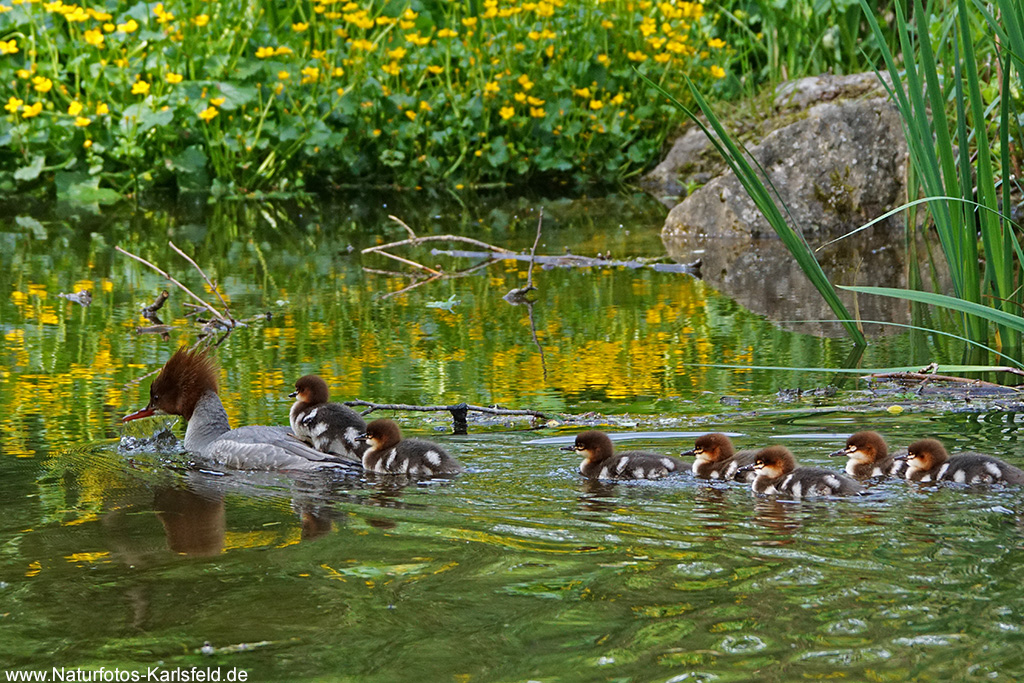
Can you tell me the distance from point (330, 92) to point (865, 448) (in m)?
8.51

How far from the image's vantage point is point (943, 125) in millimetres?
4570

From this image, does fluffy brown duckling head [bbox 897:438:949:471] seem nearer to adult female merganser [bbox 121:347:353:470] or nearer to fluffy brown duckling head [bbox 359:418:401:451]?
fluffy brown duckling head [bbox 359:418:401:451]

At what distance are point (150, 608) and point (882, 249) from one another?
7.06 metres

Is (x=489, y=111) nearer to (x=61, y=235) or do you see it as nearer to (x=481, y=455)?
(x=61, y=235)

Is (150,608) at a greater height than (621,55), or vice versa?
(621,55)

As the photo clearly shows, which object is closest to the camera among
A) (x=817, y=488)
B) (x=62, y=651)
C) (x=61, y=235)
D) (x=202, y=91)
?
(x=62, y=651)

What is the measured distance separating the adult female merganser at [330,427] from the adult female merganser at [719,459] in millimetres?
1159

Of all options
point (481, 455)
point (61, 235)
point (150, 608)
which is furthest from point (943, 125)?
point (61, 235)

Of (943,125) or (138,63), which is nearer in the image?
(943,125)

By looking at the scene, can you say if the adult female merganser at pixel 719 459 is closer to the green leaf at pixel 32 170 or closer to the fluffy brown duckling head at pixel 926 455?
the fluffy brown duckling head at pixel 926 455

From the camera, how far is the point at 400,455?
176 inches

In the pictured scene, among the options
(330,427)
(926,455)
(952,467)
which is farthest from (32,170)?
(952,467)

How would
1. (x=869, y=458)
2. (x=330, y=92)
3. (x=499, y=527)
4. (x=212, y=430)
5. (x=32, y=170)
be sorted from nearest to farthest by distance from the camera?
(x=499, y=527) < (x=869, y=458) < (x=212, y=430) < (x=32, y=170) < (x=330, y=92)

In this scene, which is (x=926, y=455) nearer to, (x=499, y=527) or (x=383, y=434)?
(x=499, y=527)
